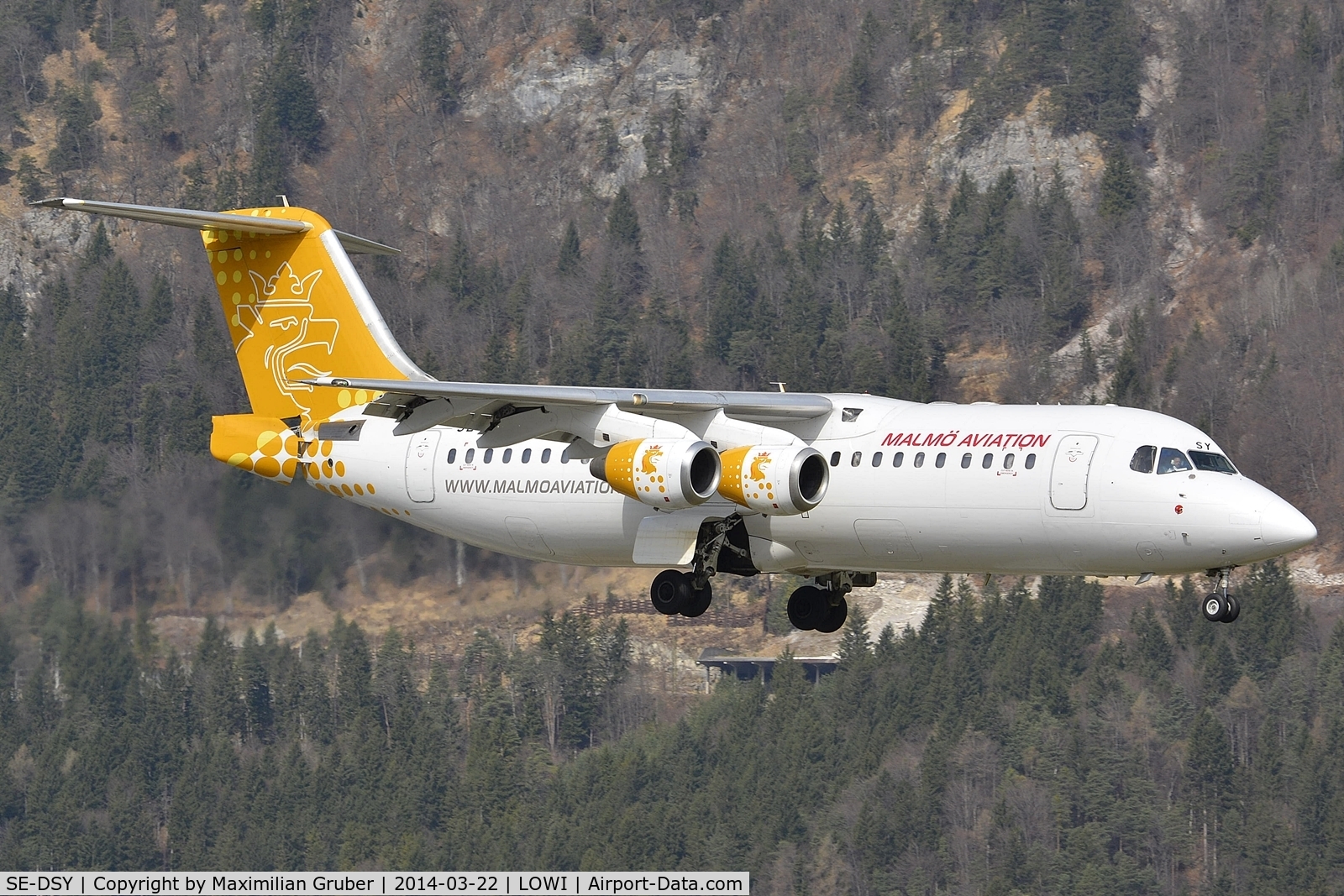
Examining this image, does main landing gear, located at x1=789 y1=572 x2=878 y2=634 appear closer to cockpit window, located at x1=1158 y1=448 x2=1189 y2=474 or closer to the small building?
cockpit window, located at x1=1158 y1=448 x2=1189 y2=474

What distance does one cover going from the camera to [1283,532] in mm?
28750

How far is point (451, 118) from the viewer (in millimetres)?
141125

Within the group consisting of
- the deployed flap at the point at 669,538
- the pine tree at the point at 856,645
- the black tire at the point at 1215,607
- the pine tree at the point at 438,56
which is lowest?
the pine tree at the point at 856,645

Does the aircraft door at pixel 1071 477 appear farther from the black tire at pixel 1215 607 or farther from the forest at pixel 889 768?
the forest at pixel 889 768

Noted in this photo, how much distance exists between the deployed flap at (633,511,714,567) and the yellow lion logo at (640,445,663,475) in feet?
6.73

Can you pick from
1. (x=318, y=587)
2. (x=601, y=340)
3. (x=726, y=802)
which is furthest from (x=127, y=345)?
(x=318, y=587)

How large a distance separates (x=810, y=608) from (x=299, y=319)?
8584mm

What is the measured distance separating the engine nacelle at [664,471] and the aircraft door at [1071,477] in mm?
4057

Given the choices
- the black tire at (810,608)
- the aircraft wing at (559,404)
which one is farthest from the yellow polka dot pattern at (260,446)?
the black tire at (810,608)

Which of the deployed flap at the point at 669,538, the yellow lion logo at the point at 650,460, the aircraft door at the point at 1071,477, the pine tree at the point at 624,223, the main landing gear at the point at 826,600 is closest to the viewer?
the aircraft door at the point at 1071,477

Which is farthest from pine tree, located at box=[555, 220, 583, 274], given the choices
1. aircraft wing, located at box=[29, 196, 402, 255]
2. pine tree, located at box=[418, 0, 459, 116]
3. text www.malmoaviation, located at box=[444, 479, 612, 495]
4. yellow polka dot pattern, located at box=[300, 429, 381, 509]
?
text www.malmoaviation, located at box=[444, 479, 612, 495]

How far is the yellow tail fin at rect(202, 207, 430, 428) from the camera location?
1410 inches

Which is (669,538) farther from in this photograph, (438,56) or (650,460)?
(438,56)

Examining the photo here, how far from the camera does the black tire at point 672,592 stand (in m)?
32.3
